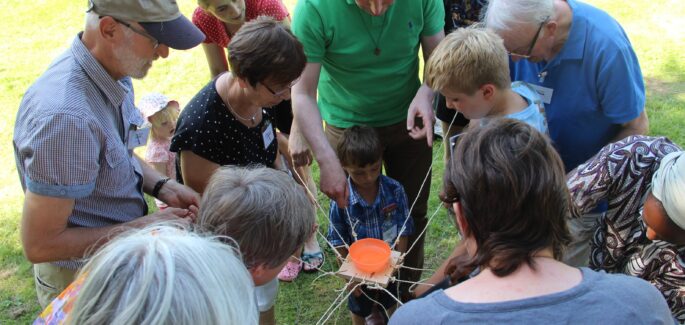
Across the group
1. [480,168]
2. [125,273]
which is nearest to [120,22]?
[125,273]

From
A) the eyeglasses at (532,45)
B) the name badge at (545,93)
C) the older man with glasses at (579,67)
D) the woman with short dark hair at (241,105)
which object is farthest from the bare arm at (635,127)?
the woman with short dark hair at (241,105)

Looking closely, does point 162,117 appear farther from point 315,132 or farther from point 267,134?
point 315,132

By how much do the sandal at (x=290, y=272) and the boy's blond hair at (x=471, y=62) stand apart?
1845 millimetres

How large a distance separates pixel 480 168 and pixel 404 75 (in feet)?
5.21

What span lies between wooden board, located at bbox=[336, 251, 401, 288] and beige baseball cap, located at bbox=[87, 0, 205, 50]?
1.15 m

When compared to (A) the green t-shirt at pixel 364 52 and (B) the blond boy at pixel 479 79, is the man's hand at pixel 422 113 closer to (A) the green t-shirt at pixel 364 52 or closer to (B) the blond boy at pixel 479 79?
(A) the green t-shirt at pixel 364 52

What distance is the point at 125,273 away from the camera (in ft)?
3.62

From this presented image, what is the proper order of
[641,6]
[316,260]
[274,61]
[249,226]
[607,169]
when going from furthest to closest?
[641,6]
[316,260]
[274,61]
[607,169]
[249,226]

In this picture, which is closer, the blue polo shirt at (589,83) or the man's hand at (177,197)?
the blue polo shirt at (589,83)

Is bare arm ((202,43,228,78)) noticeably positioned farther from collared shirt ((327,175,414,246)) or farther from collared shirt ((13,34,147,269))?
collared shirt ((13,34,147,269))

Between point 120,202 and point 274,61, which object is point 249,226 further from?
point 274,61

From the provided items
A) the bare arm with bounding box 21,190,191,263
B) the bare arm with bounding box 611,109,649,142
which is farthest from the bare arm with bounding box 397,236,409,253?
the bare arm with bounding box 21,190,191,263

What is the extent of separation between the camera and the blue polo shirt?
7.47 feet

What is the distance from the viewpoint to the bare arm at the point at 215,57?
3.64 metres
